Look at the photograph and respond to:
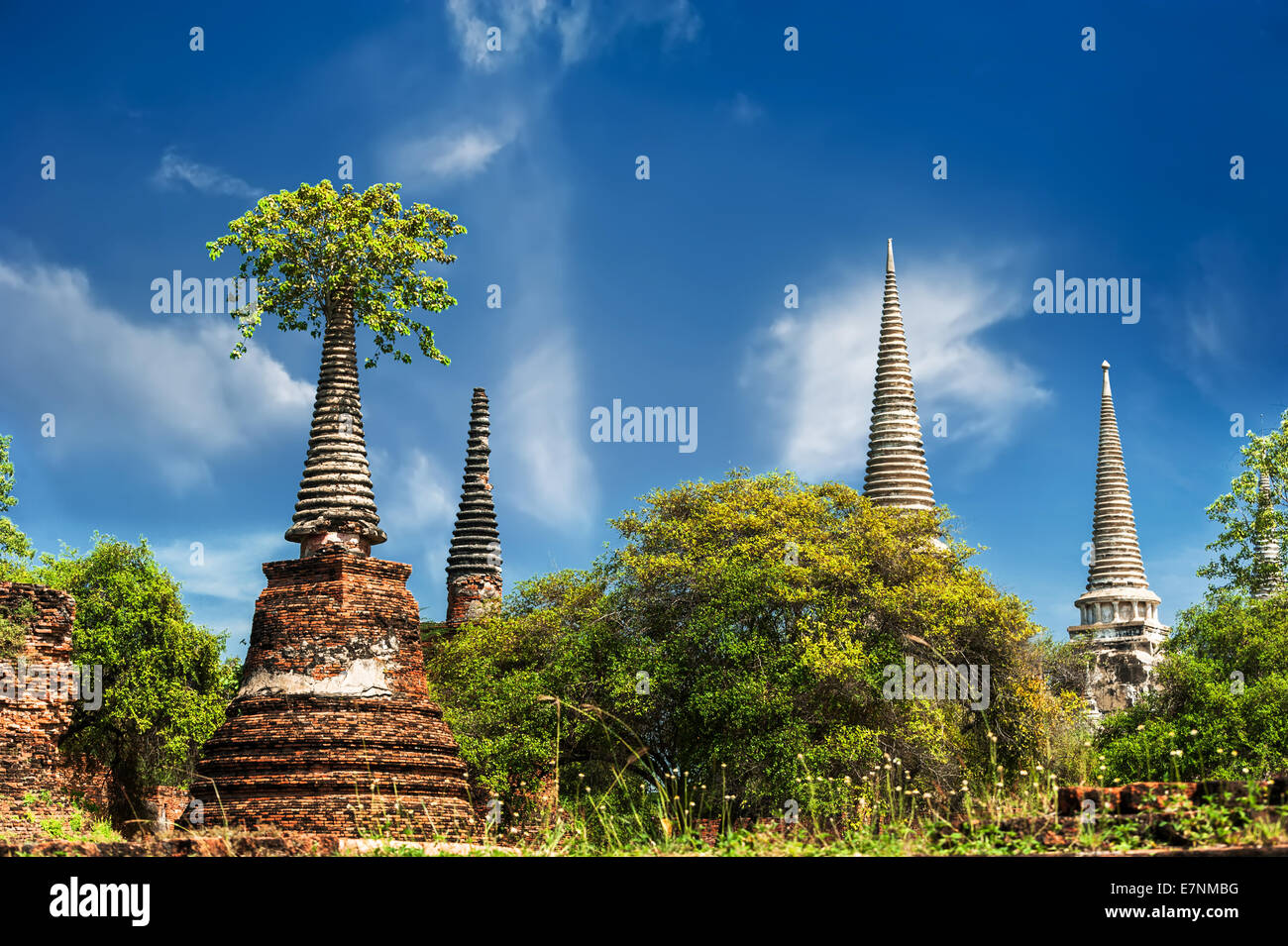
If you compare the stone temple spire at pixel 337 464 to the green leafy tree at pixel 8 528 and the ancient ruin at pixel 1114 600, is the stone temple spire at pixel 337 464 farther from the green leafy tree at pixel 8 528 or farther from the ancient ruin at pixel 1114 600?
the ancient ruin at pixel 1114 600

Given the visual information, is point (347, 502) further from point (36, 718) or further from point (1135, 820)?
point (1135, 820)

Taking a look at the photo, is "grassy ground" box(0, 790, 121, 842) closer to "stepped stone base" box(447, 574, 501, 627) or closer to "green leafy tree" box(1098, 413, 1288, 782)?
"stepped stone base" box(447, 574, 501, 627)

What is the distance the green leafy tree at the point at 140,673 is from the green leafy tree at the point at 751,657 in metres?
6.92

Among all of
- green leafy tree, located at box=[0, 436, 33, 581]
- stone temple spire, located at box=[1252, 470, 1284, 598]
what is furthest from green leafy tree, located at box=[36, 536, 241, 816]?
stone temple spire, located at box=[1252, 470, 1284, 598]

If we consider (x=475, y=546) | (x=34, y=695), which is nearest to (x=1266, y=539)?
(x=475, y=546)

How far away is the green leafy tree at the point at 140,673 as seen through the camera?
1304 inches

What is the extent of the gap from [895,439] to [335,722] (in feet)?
97.1

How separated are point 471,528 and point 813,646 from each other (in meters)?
13.8

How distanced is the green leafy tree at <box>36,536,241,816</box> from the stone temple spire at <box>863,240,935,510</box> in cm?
2097

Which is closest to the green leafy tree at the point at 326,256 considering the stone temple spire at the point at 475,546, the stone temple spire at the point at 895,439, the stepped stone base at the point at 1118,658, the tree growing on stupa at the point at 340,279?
the tree growing on stupa at the point at 340,279

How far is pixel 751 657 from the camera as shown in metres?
26.6

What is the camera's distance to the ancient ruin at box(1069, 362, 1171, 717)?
5634 centimetres

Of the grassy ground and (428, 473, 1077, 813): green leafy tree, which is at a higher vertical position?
(428, 473, 1077, 813): green leafy tree
